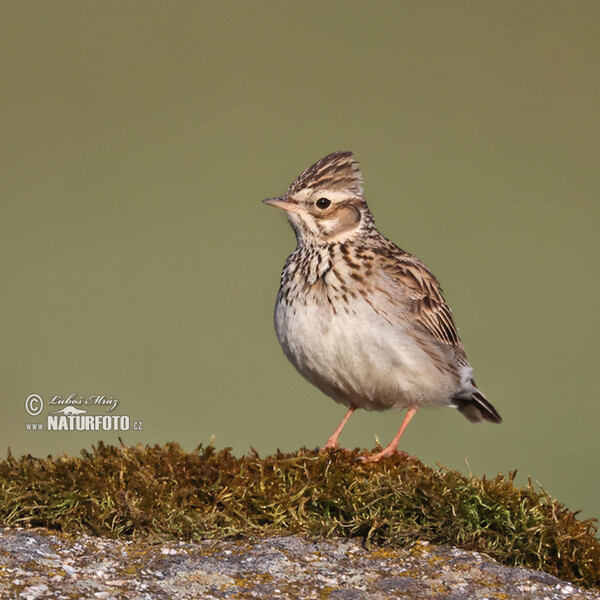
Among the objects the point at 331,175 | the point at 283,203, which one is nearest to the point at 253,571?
the point at 283,203

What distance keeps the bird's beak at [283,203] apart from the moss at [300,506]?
2.38m

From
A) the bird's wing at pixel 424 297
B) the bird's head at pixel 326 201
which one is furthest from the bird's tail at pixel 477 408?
the bird's head at pixel 326 201

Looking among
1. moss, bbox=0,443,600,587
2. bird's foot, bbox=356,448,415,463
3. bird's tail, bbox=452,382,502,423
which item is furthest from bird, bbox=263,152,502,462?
moss, bbox=0,443,600,587

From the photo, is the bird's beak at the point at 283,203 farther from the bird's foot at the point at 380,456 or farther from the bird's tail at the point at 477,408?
the bird's tail at the point at 477,408

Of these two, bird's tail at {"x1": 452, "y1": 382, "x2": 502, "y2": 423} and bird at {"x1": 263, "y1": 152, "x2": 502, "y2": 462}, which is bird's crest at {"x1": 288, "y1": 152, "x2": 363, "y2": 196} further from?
bird's tail at {"x1": 452, "y1": 382, "x2": 502, "y2": 423}

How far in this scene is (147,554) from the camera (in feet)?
11.9

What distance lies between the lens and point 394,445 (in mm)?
6012

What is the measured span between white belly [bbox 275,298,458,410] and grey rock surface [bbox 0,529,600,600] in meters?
2.06

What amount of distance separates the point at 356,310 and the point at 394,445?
0.93 meters

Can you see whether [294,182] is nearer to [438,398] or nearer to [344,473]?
[438,398]

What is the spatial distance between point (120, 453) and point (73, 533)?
2.69 feet

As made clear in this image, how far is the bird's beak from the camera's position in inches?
253

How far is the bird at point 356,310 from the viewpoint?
5.92m

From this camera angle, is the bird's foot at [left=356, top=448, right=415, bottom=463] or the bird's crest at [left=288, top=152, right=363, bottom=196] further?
the bird's crest at [left=288, top=152, right=363, bottom=196]
